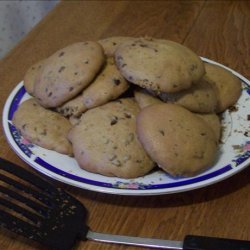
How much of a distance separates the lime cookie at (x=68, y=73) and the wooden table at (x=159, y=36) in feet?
0.46

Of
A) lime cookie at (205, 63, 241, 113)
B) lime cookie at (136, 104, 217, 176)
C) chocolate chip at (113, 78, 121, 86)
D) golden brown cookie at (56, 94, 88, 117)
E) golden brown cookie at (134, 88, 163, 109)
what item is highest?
chocolate chip at (113, 78, 121, 86)

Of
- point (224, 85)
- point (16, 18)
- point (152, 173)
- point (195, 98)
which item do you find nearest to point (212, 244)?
point (152, 173)

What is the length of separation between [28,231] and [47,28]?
82cm

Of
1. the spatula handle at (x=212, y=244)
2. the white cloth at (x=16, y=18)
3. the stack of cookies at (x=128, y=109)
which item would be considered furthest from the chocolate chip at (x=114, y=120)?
the white cloth at (x=16, y=18)

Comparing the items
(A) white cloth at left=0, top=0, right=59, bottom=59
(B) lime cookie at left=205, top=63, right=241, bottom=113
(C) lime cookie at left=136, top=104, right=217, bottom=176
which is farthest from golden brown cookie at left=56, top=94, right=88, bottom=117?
(A) white cloth at left=0, top=0, right=59, bottom=59

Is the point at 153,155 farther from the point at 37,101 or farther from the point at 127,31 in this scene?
the point at 127,31

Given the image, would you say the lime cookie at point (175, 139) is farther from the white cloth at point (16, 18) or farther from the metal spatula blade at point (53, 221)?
the white cloth at point (16, 18)

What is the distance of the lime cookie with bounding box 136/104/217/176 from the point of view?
0.66 metres

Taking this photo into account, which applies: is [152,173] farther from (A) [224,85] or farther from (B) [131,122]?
(A) [224,85]

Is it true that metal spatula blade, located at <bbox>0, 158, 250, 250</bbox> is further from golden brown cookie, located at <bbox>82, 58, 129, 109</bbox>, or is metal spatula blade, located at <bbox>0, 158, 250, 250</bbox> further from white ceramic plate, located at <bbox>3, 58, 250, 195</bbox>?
golden brown cookie, located at <bbox>82, 58, 129, 109</bbox>

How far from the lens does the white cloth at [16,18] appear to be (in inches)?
73.7

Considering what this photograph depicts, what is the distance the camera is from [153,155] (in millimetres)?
660

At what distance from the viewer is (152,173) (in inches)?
27.4

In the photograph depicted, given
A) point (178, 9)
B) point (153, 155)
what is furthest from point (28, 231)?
point (178, 9)
